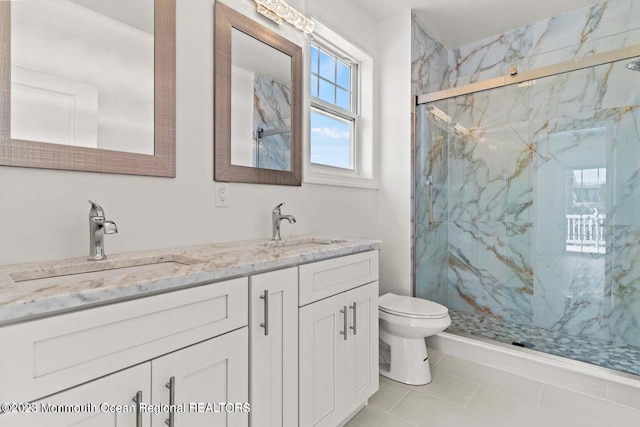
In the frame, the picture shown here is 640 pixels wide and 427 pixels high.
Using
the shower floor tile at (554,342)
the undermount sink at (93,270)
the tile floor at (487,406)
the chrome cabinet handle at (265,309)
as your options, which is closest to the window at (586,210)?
the shower floor tile at (554,342)

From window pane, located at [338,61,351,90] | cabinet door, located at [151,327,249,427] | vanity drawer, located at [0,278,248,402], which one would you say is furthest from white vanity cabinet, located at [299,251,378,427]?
window pane, located at [338,61,351,90]

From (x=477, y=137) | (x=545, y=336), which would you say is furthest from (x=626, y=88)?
(x=545, y=336)

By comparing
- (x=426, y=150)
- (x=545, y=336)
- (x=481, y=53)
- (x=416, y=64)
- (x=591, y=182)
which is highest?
(x=481, y=53)

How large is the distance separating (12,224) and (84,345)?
59 centimetres

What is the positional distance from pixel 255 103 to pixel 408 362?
1.77 meters

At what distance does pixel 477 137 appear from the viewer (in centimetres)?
284

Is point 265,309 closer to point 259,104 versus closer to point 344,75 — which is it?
point 259,104

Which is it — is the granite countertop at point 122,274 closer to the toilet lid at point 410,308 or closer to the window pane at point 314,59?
the toilet lid at point 410,308

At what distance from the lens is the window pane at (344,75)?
8.65 ft

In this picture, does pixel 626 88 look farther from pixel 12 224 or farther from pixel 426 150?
pixel 12 224

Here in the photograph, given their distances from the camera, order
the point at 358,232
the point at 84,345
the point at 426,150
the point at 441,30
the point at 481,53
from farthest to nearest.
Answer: the point at 481,53
the point at 441,30
the point at 426,150
the point at 358,232
the point at 84,345

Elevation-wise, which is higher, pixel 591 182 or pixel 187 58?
pixel 187 58

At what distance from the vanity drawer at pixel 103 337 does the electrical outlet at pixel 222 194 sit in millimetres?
655

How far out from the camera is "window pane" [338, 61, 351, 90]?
8.65ft
